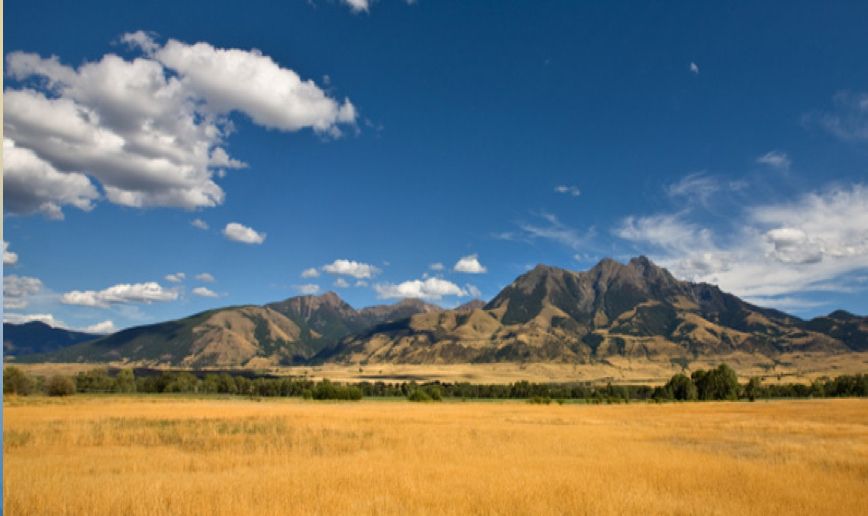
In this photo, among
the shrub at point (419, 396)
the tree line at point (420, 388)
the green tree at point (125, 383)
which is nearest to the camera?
the tree line at point (420, 388)

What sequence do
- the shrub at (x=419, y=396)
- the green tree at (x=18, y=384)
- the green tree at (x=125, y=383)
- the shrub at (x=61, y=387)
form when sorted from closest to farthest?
1. the green tree at (x=18, y=384)
2. the shrub at (x=61, y=387)
3. the shrub at (x=419, y=396)
4. the green tree at (x=125, y=383)

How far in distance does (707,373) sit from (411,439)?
137252 millimetres

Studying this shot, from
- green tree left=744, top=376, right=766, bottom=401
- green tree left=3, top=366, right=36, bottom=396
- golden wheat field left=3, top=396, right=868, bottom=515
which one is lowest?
green tree left=744, top=376, right=766, bottom=401

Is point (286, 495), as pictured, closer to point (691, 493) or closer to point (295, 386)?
point (691, 493)

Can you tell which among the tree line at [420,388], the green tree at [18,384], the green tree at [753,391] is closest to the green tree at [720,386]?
the tree line at [420,388]

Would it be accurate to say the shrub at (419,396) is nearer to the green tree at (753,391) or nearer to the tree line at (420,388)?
the tree line at (420,388)

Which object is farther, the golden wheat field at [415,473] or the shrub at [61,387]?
the shrub at [61,387]

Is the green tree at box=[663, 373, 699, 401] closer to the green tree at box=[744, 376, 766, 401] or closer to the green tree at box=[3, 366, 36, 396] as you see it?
the green tree at box=[744, 376, 766, 401]

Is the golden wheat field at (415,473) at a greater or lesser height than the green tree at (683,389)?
greater

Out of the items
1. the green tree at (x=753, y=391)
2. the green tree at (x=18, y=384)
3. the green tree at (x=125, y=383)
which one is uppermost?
the green tree at (x=18, y=384)

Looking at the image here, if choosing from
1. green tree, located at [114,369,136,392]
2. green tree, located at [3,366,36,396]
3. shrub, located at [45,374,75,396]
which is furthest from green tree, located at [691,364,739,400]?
→ green tree, located at [3,366,36,396]

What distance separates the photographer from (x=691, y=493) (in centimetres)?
1720

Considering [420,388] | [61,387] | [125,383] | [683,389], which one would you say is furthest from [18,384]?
[683,389]

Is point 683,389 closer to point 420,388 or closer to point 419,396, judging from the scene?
point 419,396
